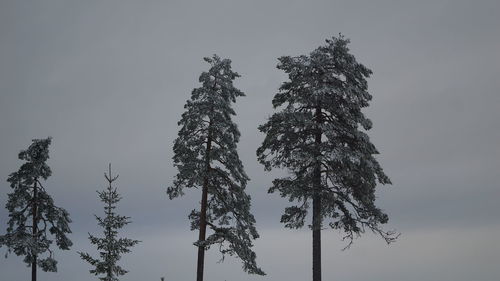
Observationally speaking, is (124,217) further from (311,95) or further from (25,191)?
(25,191)

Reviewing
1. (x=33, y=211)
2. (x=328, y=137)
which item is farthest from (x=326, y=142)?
(x=33, y=211)

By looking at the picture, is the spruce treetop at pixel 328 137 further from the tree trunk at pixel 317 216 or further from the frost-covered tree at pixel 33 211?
the frost-covered tree at pixel 33 211

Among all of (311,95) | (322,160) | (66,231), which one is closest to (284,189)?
(322,160)

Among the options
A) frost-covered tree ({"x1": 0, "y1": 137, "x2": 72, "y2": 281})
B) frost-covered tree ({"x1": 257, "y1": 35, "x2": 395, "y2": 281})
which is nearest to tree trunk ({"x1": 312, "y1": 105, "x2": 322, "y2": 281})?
frost-covered tree ({"x1": 257, "y1": 35, "x2": 395, "y2": 281})

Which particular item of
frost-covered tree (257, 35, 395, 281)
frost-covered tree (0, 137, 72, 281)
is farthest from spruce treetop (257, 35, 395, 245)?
frost-covered tree (0, 137, 72, 281)

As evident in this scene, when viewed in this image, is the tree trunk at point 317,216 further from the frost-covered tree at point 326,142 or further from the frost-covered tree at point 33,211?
the frost-covered tree at point 33,211

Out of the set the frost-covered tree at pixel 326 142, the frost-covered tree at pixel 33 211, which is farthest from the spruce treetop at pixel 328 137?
the frost-covered tree at pixel 33 211

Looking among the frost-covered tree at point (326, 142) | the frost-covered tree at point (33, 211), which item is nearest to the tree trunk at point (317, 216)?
the frost-covered tree at point (326, 142)

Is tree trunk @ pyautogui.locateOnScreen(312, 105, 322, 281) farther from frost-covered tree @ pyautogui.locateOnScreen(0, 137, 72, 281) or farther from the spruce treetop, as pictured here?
frost-covered tree @ pyautogui.locateOnScreen(0, 137, 72, 281)

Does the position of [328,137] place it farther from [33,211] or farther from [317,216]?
[33,211]

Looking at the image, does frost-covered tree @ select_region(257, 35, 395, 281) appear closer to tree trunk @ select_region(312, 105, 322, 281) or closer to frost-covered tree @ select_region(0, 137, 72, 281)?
tree trunk @ select_region(312, 105, 322, 281)

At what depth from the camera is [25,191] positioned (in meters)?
30.9

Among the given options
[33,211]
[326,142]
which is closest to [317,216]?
[326,142]

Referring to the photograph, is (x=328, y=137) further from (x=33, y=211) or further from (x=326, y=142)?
(x=33, y=211)
